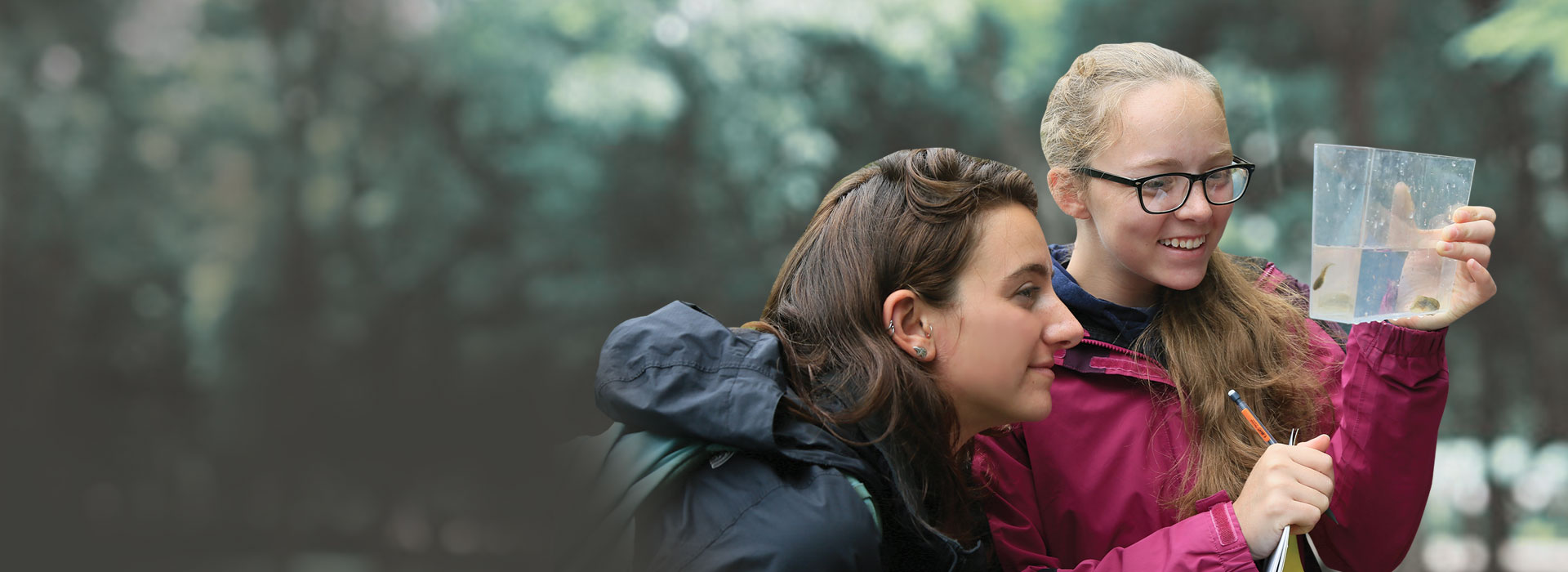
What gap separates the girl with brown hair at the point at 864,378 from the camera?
111 cm

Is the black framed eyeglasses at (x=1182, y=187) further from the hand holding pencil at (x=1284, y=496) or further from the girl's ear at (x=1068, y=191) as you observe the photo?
the hand holding pencil at (x=1284, y=496)

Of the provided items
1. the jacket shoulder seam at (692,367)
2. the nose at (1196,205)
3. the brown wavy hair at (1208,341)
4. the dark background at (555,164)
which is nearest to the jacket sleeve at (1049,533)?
the brown wavy hair at (1208,341)

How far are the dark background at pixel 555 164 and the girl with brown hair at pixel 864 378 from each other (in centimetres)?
237

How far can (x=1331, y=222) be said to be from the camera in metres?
1.41

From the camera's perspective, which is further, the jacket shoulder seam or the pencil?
the pencil

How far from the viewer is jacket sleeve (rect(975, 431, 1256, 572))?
1328mm

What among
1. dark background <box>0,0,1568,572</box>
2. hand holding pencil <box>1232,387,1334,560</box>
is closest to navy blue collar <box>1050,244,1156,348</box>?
hand holding pencil <box>1232,387,1334,560</box>

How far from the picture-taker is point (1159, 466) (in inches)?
61.9

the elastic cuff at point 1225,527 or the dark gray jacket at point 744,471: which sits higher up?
the dark gray jacket at point 744,471

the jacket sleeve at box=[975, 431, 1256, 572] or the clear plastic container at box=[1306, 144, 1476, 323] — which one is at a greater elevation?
the clear plastic container at box=[1306, 144, 1476, 323]

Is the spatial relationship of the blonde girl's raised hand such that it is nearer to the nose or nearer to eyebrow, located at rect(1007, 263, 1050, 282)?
the nose

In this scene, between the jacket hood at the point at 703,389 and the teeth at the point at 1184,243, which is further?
the teeth at the point at 1184,243

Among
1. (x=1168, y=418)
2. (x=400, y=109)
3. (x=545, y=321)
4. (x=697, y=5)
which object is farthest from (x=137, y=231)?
(x=1168, y=418)

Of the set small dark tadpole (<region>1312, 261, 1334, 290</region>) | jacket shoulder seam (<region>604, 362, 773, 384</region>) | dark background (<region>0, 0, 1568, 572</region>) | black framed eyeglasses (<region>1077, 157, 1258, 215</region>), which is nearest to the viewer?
jacket shoulder seam (<region>604, 362, 773, 384</region>)
